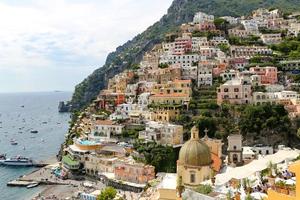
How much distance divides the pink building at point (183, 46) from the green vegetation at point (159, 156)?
103 ft

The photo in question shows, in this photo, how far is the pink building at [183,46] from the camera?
296ft

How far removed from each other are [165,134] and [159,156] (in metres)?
5.07

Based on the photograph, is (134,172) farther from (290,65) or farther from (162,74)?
(290,65)

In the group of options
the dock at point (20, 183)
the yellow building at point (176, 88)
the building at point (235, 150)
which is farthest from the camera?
the yellow building at point (176, 88)

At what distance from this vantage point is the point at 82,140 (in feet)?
236

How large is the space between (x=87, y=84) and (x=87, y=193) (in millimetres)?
102171

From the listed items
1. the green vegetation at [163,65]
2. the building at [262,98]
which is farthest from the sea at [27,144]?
the building at [262,98]

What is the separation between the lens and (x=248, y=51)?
86500 millimetres

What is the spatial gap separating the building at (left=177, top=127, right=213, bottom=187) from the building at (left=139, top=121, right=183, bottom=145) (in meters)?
24.3

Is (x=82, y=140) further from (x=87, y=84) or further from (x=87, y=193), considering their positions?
(x=87, y=84)

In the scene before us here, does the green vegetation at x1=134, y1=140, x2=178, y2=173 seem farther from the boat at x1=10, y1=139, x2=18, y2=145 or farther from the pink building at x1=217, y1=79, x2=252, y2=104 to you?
the boat at x1=10, y1=139, x2=18, y2=145

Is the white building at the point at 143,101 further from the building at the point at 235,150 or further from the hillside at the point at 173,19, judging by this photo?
the hillside at the point at 173,19

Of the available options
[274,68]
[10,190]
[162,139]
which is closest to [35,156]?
[10,190]

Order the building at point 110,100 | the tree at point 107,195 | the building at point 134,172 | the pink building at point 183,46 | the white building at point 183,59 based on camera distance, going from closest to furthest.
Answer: the tree at point 107,195
the building at point 134,172
the building at point 110,100
the white building at point 183,59
the pink building at point 183,46
